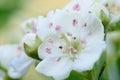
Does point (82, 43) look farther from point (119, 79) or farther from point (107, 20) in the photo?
point (119, 79)

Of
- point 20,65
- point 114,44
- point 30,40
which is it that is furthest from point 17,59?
point 114,44

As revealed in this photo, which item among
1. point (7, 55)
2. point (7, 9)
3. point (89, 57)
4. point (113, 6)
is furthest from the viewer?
point (7, 9)

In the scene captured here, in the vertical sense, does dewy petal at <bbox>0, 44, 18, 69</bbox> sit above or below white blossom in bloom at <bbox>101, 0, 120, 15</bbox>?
below

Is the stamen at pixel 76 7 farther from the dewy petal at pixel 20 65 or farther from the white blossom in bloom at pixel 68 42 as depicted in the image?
the dewy petal at pixel 20 65

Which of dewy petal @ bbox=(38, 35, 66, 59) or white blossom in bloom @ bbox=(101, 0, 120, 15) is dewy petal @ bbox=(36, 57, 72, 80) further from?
white blossom in bloom @ bbox=(101, 0, 120, 15)

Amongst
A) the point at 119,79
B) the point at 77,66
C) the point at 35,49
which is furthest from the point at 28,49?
the point at 119,79

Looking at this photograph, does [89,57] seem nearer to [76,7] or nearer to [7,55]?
[76,7]

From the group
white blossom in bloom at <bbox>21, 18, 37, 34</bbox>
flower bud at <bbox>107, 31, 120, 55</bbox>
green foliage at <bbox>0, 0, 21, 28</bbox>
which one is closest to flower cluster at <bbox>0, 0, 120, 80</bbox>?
white blossom in bloom at <bbox>21, 18, 37, 34</bbox>
